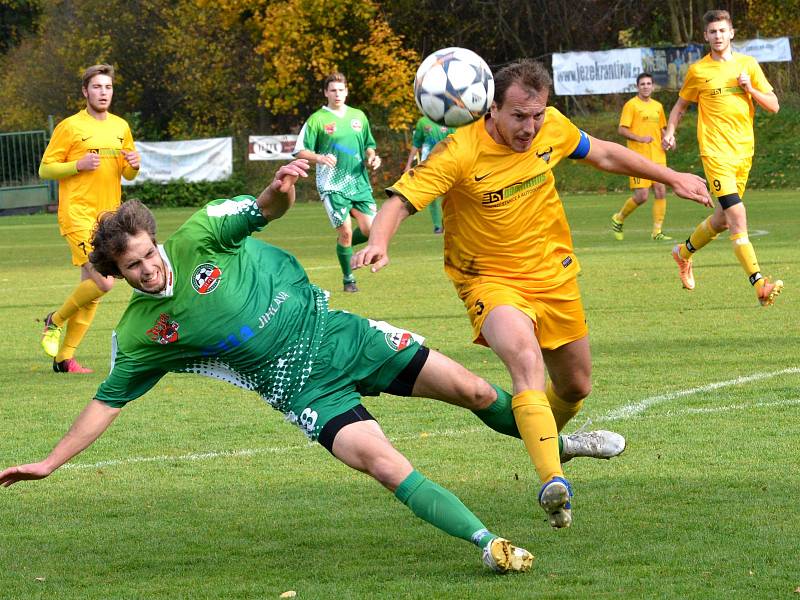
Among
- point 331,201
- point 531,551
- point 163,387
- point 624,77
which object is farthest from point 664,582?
point 624,77

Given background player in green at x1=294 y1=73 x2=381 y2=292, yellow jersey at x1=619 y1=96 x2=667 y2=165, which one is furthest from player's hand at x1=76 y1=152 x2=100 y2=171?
yellow jersey at x1=619 y1=96 x2=667 y2=165

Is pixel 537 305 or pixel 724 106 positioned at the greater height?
pixel 724 106

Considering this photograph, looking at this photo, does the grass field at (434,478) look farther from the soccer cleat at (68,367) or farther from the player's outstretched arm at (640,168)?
the player's outstretched arm at (640,168)

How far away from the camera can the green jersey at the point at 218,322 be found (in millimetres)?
4742

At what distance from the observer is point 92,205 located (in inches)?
416

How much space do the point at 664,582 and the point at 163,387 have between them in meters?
5.22

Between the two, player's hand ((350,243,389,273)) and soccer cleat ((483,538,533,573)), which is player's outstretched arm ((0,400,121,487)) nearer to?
player's hand ((350,243,389,273))

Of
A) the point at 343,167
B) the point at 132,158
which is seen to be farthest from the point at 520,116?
the point at 343,167

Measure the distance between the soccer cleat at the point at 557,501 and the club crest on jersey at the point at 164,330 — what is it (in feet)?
4.66

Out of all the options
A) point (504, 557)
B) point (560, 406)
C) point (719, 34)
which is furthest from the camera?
point (719, 34)

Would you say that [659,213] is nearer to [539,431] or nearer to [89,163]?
[89,163]

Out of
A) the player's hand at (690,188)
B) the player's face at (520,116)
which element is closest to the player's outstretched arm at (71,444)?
the player's face at (520,116)

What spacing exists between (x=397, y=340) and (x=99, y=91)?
6.00 meters

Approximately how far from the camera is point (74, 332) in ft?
32.3
